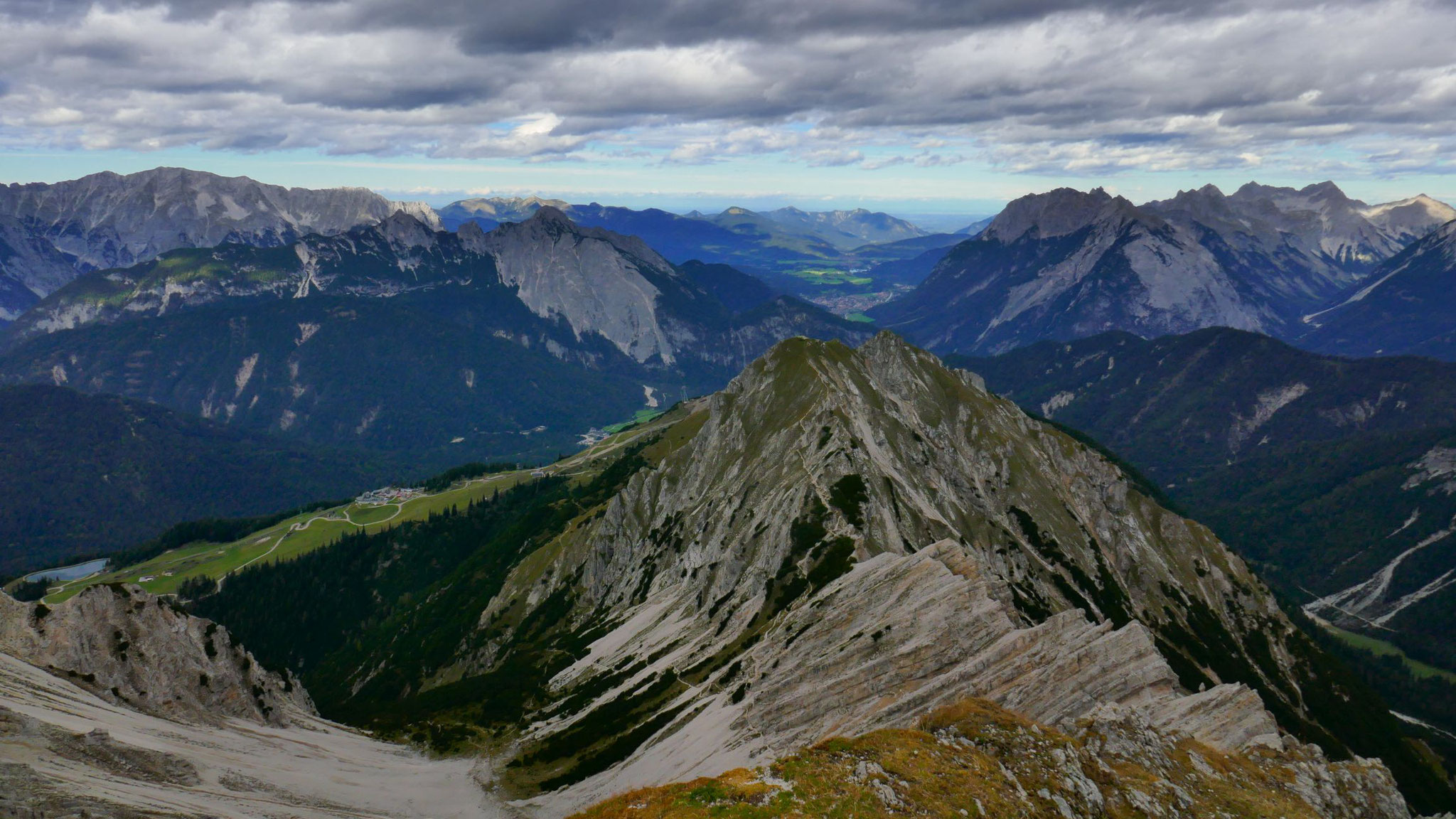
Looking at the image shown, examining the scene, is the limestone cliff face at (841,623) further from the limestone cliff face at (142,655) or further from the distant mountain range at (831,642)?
the limestone cliff face at (142,655)

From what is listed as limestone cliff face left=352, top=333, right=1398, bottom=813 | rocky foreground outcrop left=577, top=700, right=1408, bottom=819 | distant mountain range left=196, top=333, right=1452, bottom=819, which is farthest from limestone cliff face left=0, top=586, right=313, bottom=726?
rocky foreground outcrop left=577, top=700, right=1408, bottom=819

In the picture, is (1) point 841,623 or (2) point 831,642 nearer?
(2) point 831,642

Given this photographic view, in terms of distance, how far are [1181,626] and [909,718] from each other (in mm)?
146688

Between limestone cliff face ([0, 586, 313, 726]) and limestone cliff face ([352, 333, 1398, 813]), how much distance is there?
39.4 metres

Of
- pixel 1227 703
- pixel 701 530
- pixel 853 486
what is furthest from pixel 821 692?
pixel 701 530

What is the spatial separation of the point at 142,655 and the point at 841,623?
3408 inches

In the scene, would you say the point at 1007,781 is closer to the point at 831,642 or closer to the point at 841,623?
the point at 831,642

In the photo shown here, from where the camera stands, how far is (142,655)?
3907 inches

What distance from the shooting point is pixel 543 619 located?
19600cm

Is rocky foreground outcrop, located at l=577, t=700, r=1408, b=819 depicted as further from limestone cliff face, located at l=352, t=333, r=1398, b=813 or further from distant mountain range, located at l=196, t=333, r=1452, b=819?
limestone cliff face, located at l=352, t=333, r=1398, b=813

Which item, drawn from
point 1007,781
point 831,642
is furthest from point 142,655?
point 1007,781

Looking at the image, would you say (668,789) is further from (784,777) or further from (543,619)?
(543,619)

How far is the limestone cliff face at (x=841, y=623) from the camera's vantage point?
8362cm

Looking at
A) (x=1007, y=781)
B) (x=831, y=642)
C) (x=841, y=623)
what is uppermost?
(x=1007, y=781)
